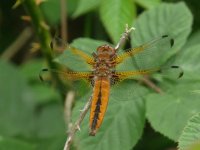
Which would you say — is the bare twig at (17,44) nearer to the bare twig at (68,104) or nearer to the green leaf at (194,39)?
the bare twig at (68,104)

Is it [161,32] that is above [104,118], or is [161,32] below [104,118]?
above

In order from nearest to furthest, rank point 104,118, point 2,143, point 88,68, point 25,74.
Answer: point 104,118
point 88,68
point 2,143
point 25,74

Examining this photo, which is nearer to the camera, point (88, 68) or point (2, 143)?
point (88, 68)

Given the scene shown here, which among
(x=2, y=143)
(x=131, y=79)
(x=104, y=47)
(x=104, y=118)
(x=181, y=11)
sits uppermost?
(x=181, y=11)

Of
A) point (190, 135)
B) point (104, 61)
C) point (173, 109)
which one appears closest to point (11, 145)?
point (104, 61)

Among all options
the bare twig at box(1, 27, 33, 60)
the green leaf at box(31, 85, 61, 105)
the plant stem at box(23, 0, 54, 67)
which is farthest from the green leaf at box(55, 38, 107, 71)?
the bare twig at box(1, 27, 33, 60)

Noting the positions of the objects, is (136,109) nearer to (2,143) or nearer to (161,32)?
(161,32)

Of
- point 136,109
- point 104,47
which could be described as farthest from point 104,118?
point 104,47

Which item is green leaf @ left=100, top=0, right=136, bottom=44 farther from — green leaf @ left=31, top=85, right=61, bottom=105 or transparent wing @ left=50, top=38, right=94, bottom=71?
green leaf @ left=31, top=85, right=61, bottom=105
